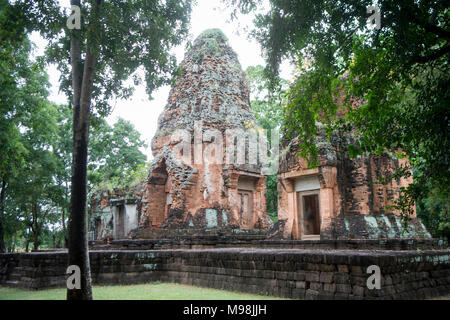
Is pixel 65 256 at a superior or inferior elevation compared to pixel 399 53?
inferior

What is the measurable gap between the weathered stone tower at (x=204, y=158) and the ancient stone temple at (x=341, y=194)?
10.0ft

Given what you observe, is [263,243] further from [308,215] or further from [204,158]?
[204,158]

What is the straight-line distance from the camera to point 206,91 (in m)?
15.7

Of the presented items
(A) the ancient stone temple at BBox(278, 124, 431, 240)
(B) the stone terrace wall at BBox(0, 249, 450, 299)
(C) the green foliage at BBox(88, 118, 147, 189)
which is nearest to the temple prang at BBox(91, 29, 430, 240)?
(A) the ancient stone temple at BBox(278, 124, 431, 240)

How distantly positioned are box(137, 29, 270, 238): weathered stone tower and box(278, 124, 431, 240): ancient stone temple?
3.06 metres

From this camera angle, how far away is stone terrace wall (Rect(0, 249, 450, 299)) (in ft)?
16.6

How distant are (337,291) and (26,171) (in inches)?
711

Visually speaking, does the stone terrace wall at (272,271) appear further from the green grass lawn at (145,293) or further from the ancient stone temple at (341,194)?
the ancient stone temple at (341,194)

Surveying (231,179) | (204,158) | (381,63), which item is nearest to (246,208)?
(231,179)

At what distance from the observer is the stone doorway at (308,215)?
11.6 metres

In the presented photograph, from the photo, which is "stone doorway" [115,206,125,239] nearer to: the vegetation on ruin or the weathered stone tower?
the weathered stone tower

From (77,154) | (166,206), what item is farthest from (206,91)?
(77,154)

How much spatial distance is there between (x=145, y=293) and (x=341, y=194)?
664cm
